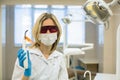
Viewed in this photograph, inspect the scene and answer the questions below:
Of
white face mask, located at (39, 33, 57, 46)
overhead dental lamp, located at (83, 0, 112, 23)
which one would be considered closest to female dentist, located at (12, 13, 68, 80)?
white face mask, located at (39, 33, 57, 46)

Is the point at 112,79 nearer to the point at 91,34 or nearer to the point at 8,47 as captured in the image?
the point at 91,34

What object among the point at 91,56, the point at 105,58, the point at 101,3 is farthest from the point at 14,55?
the point at 101,3

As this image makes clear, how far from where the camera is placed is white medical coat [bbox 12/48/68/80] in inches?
67.2

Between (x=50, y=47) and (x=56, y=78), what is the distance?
0.29m

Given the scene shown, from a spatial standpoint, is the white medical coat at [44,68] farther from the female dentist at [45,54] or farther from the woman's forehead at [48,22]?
the woman's forehead at [48,22]

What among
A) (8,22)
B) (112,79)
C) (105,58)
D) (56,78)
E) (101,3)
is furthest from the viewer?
(8,22)

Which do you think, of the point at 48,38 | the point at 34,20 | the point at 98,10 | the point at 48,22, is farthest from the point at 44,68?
the point at 34,20

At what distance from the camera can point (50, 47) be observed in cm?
187

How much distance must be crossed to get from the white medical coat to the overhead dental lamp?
0.61 meters

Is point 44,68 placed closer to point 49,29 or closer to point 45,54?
point 45,54

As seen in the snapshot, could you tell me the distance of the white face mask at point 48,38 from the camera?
1782mm

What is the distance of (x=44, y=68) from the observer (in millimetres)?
1755

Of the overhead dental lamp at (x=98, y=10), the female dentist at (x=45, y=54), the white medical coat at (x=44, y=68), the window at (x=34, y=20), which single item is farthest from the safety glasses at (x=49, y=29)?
the window at (x=34, y=20)

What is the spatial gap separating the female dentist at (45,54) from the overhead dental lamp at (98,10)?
0.48m
